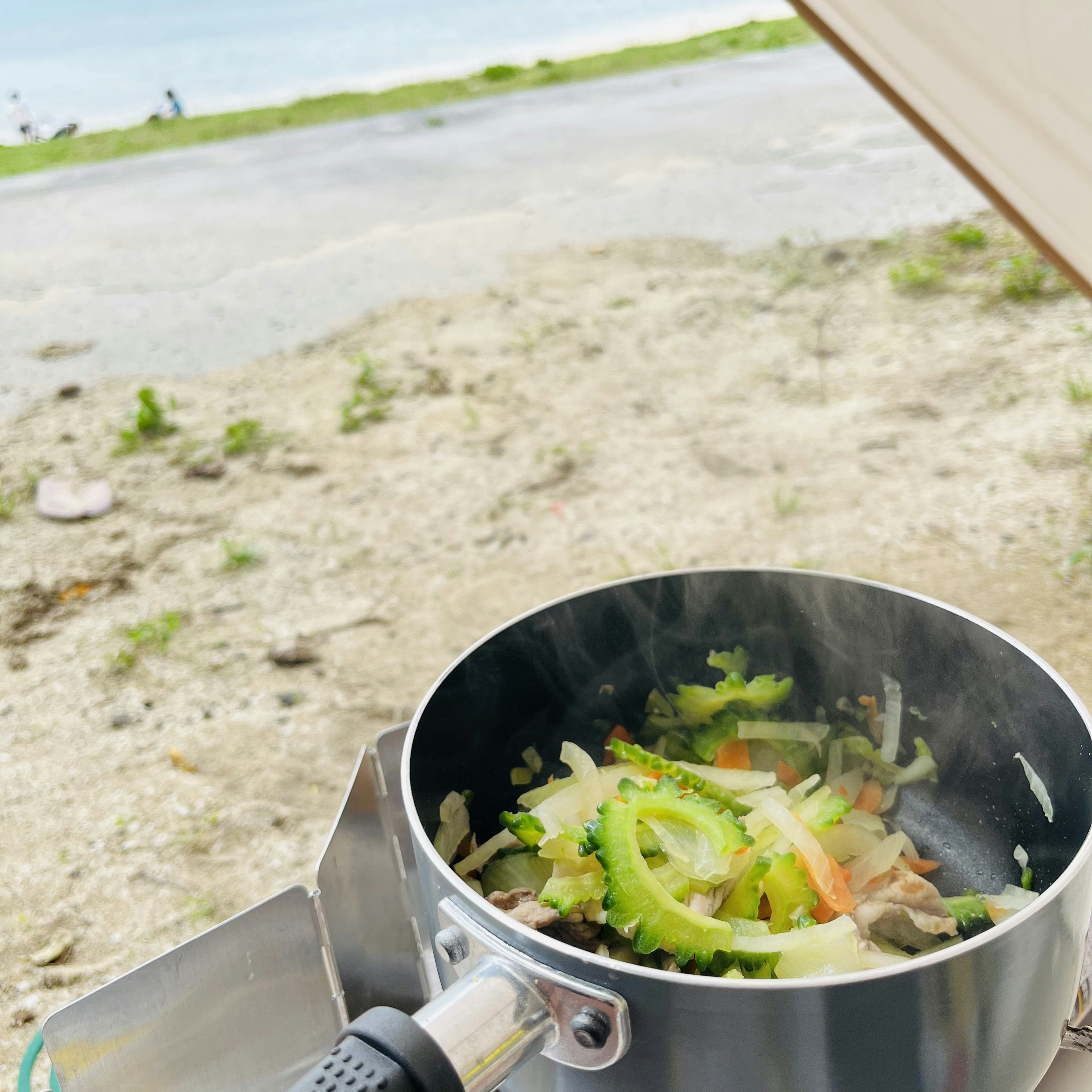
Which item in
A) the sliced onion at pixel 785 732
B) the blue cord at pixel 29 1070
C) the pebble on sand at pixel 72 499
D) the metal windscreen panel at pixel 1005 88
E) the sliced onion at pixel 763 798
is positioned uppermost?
the metal windscreen panel at pixel 1005 88

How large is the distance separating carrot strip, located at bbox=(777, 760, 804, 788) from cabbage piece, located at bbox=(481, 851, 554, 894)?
0.28m

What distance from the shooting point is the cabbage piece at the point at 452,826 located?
89 centimetres

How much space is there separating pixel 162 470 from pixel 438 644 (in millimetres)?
1193

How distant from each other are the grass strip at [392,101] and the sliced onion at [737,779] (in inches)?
162

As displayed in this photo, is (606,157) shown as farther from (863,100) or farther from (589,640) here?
(589,640)

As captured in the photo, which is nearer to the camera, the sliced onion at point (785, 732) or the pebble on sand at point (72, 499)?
the sliced onion at point (785, 732)

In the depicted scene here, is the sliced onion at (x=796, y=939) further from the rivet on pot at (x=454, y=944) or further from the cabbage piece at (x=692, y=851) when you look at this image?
the rivet on pot at (x=454, y=944)

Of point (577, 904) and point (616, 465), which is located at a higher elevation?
point (577, 904)

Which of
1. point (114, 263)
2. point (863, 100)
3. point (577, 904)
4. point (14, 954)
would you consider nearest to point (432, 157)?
point (114, 263)

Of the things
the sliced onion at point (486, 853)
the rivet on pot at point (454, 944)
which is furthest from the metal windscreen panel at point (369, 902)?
the rivet on pot at point (454, 944)

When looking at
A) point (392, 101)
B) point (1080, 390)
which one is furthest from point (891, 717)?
point (392, 101)

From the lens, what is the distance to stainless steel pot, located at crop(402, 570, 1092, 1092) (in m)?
0.58

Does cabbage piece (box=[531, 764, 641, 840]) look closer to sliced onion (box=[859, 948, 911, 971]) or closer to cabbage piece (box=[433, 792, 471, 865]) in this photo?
cabbage piece (box=[433, 792, 471, 865])

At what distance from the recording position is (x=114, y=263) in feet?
12.7
